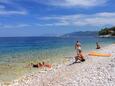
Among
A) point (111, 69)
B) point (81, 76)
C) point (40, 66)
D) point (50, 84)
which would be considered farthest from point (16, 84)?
point (40, 66)

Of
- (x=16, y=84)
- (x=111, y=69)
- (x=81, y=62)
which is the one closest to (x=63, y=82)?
(x=111, y=69)

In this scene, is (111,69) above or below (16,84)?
above

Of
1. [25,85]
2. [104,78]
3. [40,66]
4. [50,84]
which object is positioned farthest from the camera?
[40,66]

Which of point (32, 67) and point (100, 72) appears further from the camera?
point (32, 67)

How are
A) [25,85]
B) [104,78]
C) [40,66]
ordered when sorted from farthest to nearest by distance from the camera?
[40,66] → [25,85] → [104,78]

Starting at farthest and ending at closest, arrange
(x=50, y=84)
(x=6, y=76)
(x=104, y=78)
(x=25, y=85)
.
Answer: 1. (x=6, y=76)
2. (x=25, y=85)
3. (x=50, y=84)
4. (x=104, y=78)

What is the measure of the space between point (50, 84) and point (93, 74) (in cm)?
Answer: 322

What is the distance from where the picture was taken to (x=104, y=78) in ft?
55.6

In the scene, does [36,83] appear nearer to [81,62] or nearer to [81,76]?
[81,76]

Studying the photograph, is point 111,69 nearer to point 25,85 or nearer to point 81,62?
point 25,85

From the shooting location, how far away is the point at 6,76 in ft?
88.7

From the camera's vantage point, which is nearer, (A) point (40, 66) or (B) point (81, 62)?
(B) point (81, 62)

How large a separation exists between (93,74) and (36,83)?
194 inches

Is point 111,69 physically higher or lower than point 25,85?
higher
